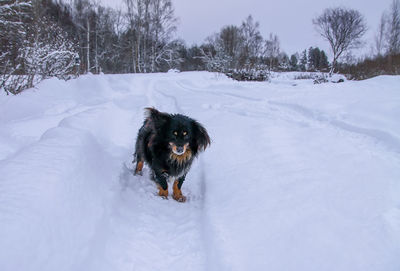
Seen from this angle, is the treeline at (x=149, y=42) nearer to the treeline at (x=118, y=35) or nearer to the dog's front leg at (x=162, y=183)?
the treeline at (x=118, y=35)

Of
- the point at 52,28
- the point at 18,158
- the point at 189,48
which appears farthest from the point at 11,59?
the point at 189,48

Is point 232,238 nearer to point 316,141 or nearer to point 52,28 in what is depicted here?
point 316,141

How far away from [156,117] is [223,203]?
1.24m

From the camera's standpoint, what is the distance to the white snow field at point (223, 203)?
1.55 meters

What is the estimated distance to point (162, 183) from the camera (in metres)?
3.01

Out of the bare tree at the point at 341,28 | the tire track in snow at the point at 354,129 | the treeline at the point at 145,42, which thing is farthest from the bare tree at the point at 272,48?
the tire track in snow at the point at 354,129

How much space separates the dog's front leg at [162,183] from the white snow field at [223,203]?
0.33ft

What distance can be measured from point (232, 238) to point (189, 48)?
160ft

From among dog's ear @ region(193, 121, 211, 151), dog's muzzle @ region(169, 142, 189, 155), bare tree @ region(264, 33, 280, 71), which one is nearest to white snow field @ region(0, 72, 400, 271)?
dog's ear @ region(193, 121, 211, 151)

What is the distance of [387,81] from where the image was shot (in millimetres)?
6336

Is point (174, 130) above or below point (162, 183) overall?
above

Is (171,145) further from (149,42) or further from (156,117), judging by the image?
(149,42)

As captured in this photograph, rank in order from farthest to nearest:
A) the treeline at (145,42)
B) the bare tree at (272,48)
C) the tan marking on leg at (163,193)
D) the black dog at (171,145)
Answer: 1. the bare tree at (272,48)
2. the treeline at (145,42)
3. the tan marking on leg at (163,193)
4. the black dog at (171,145)

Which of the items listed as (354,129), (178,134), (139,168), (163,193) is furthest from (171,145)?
(354,129)
